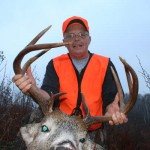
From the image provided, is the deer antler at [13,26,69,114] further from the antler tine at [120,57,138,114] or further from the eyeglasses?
the eyeglasses

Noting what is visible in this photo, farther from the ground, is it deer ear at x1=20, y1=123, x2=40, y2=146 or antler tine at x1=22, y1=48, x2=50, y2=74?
antler tine at x1=22, y1=48, x2=50, y2=74

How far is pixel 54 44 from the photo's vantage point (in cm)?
477

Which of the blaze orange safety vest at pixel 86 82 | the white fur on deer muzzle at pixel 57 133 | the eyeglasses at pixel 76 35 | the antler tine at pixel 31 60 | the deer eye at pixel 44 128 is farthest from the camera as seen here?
the eyeglasses at pixel 76 35

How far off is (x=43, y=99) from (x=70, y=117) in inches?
16.3

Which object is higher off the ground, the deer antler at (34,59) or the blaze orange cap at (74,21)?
the blaze orange cap at (74,21)

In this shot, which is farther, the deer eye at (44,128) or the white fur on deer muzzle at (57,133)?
the deer eye at (44,128)

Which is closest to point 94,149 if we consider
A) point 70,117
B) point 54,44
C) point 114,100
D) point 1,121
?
point 70,117

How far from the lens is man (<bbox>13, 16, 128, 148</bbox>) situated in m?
6.02

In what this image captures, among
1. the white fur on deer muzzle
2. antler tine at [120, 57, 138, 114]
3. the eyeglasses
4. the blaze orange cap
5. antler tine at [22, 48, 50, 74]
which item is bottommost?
the white fur on deer muzzle

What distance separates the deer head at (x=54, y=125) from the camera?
479 centimetres

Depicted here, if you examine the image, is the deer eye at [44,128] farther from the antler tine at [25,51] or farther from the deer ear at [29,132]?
the antler tine at [25,51]

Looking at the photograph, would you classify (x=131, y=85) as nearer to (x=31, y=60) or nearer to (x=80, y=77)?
(x=80, y=77)

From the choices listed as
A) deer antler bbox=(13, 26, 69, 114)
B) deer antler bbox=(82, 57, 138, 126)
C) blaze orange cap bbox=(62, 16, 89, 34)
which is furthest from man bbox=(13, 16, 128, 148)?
deer antler bbox=(13, 26, 69, 114)

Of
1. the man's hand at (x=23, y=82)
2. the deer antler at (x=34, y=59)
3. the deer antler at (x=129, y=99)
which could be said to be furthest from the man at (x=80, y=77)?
the man's hand at (x=23, y=82)
